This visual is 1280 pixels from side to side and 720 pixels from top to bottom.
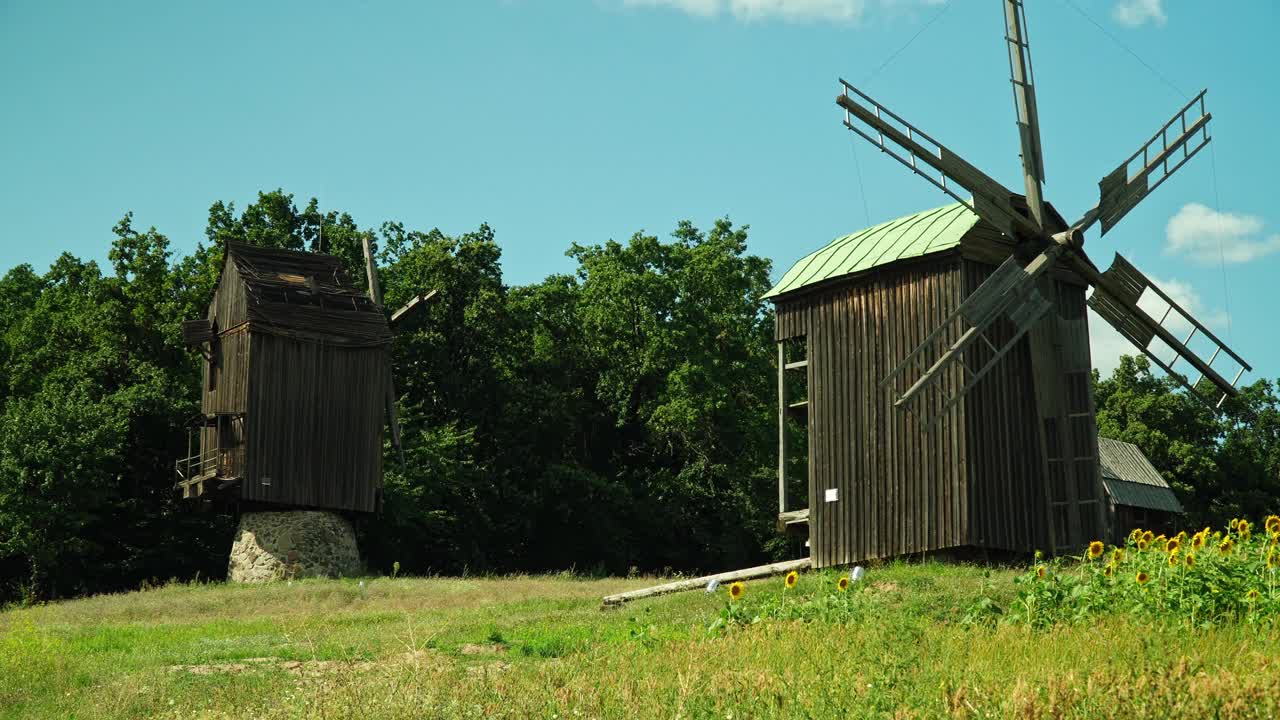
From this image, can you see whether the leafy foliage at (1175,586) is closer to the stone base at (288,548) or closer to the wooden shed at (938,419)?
the wooden shed at (938,419)

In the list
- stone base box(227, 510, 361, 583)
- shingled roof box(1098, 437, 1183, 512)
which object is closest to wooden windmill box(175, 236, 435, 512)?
stone base box(227, 510, 361, 583)

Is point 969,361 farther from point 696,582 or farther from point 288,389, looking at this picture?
point 288,389

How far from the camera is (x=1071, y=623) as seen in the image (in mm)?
10016

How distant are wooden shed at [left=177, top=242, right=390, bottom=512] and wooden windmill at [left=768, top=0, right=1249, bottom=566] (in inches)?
413

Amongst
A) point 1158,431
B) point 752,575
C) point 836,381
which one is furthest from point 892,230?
point 1158,431

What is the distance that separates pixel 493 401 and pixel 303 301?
1078 cm

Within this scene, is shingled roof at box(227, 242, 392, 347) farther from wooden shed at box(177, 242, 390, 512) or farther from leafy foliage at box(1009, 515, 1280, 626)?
leafy foliage at box(1009, 515, 1280, 626)

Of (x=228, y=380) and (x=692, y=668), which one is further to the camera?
(x=228, y=380)

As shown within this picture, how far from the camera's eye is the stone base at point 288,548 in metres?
27.2

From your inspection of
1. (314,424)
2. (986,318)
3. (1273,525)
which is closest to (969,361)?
(986,318)

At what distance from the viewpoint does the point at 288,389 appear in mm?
27453

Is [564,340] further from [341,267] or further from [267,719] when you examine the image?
[267,719]

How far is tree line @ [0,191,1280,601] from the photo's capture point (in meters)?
32.4

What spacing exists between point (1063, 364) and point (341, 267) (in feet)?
54.5
